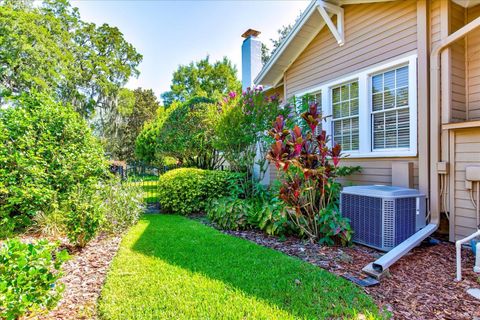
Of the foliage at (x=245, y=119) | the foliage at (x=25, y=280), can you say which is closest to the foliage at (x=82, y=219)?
the foliage at (x=25, y=280)

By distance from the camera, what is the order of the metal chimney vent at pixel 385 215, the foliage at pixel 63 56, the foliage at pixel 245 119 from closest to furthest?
the metal chimney vent at pixel 385 215, the foliage at pixel 245 119, the foliage at pixel 63 56

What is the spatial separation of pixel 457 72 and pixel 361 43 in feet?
5.81

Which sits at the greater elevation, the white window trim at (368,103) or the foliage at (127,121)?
the foliage at (127,121)

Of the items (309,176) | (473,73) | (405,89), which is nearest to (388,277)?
(309,176)

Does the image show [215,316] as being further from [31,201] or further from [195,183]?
[195,183]

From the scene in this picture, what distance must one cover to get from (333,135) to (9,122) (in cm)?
617

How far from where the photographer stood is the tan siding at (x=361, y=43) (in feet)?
15.0

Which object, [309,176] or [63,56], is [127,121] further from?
[309,176]

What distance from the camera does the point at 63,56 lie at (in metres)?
17.5

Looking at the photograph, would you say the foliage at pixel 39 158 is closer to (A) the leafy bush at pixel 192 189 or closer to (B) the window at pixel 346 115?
(A) the leafy bush at pixel 192 189

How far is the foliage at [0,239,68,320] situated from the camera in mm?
1928

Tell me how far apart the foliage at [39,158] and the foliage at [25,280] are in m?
2.64

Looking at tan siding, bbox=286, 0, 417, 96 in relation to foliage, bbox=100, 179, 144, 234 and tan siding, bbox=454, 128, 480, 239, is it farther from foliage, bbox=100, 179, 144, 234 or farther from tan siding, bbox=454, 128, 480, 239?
foliage, bbox=100, 179, 144, 234

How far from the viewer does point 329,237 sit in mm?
4133
